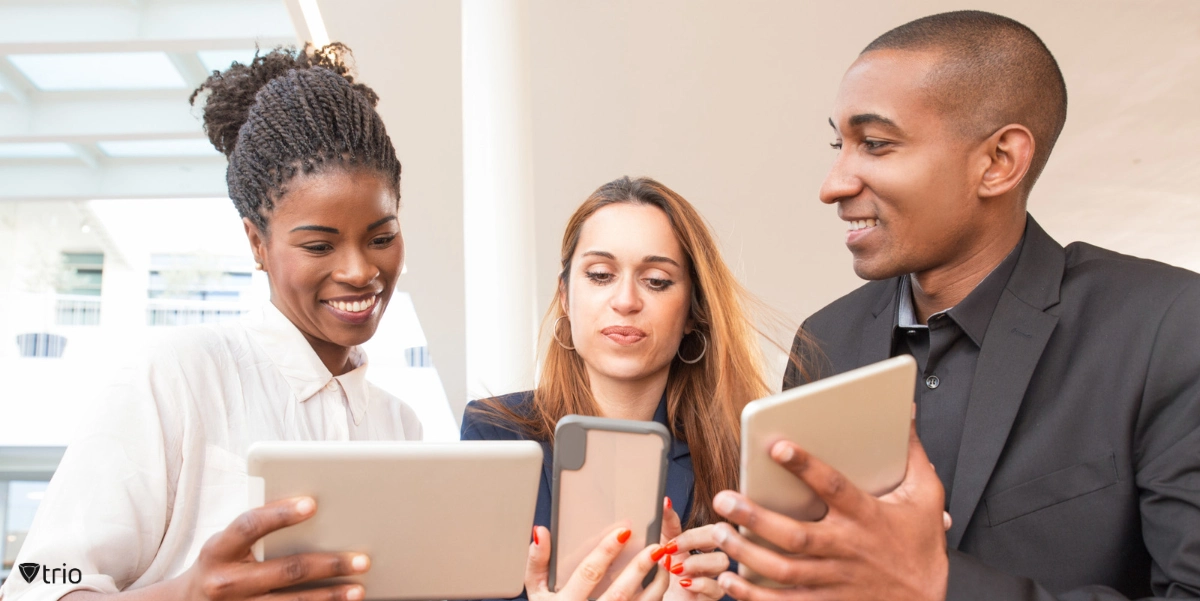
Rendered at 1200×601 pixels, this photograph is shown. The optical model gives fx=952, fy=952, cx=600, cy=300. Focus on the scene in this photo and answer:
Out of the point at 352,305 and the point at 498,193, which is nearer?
the point at 352,305

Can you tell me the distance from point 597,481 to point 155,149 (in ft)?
35.6

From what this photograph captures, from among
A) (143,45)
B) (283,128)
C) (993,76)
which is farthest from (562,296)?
(143,45)

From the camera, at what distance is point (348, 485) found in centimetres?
163

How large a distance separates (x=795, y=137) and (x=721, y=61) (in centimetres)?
148

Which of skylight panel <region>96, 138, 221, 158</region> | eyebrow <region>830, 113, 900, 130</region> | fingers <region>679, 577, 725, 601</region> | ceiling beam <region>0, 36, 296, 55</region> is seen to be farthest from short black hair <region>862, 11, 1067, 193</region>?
skylight panel <region>96, 138, 221, 158</region>

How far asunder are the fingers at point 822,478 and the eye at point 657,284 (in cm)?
115

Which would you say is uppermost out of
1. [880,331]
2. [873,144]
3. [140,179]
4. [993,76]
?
[140,179]

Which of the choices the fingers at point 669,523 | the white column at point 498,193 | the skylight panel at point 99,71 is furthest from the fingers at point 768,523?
the skylight panel at point 99,71

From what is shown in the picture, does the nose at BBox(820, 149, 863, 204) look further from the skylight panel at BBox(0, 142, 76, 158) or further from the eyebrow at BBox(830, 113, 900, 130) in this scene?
the skylight panel at BBox(0, 142, 76, 158)

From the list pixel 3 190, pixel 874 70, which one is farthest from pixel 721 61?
pixel 3 190

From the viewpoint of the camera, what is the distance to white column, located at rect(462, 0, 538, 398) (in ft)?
17.0

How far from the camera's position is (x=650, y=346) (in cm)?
265

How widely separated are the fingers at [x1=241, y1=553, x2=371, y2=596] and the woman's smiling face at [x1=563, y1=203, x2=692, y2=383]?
1098 mm

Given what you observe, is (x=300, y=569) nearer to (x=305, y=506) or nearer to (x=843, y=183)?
(x=305, y=506)
